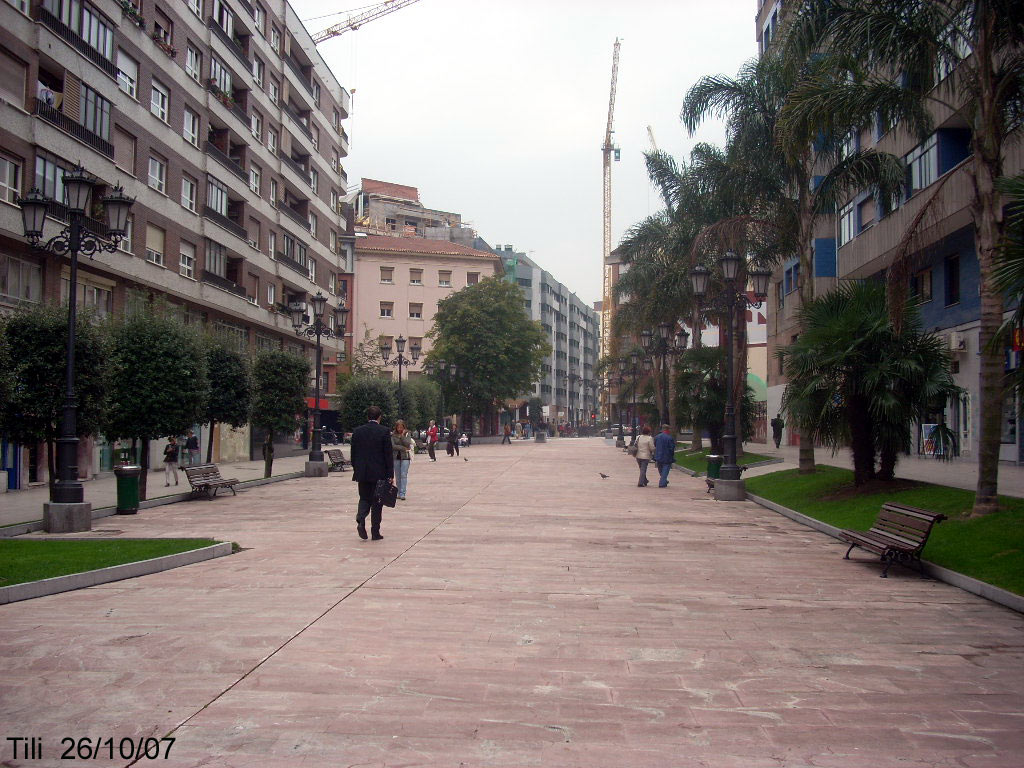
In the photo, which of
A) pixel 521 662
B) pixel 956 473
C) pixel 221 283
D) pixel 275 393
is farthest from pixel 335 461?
pixel 521 662

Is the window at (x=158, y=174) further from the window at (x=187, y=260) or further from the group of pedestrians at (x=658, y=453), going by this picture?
the group of pedestrians at (x=658, y=453)

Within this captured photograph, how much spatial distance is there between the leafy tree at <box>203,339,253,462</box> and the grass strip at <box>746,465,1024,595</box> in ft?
47.1

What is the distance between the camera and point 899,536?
32.7ft

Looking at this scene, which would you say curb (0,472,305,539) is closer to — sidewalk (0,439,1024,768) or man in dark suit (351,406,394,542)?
sidewalk (0,439,1024,768)

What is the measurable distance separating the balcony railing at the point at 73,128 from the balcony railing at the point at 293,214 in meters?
16.3

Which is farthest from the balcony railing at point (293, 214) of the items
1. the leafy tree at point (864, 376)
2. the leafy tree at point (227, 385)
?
the leafy tree at point (864, 376)

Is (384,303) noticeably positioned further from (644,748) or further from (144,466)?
(644,748)

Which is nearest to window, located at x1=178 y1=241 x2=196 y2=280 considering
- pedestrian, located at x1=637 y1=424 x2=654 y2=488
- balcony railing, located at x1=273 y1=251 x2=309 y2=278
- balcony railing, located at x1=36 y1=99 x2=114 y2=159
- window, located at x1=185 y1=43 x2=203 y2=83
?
balcony railing, located at x1=36 y1=99 x2=114 y2=159

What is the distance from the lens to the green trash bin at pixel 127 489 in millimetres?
16328

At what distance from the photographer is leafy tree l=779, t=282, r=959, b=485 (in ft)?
49.9

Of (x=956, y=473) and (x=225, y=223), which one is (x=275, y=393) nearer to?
(x=225, y=223)

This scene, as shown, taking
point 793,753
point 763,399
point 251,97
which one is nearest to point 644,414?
→ point 763,399

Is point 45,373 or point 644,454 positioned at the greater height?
point 45,373

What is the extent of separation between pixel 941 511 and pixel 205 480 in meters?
15.6
